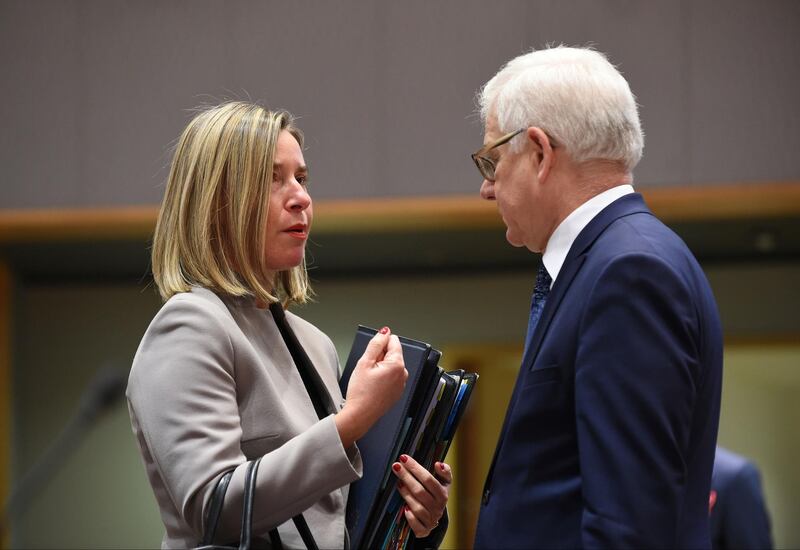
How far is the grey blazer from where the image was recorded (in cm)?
185

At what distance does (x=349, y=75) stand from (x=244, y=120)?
366cm

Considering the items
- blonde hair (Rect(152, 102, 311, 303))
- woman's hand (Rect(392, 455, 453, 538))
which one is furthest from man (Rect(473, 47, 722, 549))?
blonde hair (Rect(152, 102, 311, 303))

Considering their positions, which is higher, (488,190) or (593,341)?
(488,190)

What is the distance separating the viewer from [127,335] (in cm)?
820

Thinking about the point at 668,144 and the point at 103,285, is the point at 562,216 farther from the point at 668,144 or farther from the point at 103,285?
the point at 103,285

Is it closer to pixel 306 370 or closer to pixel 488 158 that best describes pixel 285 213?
pixel 306 370

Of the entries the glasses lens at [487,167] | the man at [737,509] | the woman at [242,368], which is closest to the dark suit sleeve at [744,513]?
the man at [737,509]

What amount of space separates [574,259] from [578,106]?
28cm

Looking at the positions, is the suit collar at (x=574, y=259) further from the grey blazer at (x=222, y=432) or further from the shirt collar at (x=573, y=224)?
the grey blazer at (x=222, y=432)

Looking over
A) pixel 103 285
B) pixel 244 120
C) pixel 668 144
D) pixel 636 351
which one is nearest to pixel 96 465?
pixel 103 285

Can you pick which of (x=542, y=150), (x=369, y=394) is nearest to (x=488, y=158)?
(x=542, y=150)

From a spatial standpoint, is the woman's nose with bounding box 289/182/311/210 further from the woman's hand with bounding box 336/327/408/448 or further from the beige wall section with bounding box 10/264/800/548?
the beige wall section with bounding box 10/264/800/548

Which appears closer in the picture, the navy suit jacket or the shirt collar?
the navy suit jacket

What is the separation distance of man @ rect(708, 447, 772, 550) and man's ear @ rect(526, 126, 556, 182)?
2.47 m
